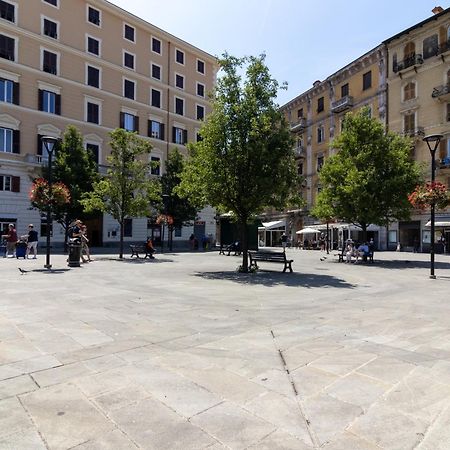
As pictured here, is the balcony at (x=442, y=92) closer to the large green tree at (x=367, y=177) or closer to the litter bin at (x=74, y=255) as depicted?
the large green tree at (x=367, y=177)

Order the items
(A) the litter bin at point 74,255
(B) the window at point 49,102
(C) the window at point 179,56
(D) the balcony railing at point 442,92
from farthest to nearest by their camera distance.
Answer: (C) the window at point 179,56 → (D) the balcony railing at point 442,92 → (B) the window at point 49,102 → (A) the litter bin at point 74,255

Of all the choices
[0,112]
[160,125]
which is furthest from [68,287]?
[160,125]

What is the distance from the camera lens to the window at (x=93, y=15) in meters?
36.3

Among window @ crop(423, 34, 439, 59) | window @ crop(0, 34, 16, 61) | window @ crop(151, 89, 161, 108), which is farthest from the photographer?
window @ crop(151, 89, 161, 108)

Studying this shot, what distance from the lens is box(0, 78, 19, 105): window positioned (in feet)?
99.8

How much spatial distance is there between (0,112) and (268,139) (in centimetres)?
2542

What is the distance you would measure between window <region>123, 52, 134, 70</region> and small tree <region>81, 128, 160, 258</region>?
19937mm

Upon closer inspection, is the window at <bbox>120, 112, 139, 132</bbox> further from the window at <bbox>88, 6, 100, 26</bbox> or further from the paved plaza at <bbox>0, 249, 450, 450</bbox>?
the paved plaza at <bbox>0, 249, 450, 450</bbox>

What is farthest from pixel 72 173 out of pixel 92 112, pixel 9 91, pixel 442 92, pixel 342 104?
pixel 442 92

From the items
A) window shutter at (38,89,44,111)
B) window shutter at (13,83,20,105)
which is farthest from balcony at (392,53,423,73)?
window shutter at (13,83,20,105)

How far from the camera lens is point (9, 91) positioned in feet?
101

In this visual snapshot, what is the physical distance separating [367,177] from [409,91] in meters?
22.5

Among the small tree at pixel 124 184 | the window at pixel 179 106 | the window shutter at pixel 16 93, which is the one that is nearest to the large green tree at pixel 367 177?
the small tree at pixel 124 184

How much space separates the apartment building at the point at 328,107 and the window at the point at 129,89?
16896 millimetres
